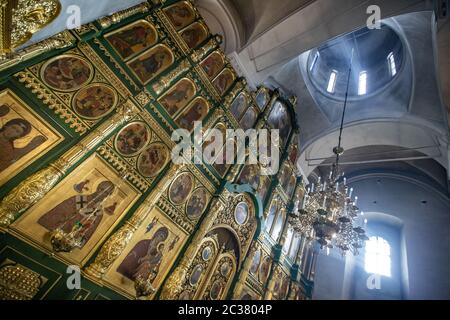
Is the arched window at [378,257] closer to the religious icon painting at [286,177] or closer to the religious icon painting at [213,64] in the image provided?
the religious icon painting at [286,177]

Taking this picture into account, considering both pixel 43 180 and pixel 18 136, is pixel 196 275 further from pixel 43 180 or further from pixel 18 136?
pixel 18 136

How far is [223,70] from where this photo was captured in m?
8.22

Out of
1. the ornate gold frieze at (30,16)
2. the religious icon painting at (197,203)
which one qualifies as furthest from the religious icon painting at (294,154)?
the ornate gold frieze at (30,16)

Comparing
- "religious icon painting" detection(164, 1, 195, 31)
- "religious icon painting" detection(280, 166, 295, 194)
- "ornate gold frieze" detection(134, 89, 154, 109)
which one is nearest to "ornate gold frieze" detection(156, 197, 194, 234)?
"ornate gold frieze" detection(134, 89, 154, 109)

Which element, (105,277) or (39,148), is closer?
(39,148)

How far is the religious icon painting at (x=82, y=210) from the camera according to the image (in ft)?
13.0

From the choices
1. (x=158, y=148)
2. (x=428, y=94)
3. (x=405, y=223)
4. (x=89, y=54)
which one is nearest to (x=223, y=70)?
(x=158, y=148)

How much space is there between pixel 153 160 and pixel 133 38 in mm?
2839

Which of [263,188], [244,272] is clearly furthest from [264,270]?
[263,188]

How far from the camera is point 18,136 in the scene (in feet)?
12.7

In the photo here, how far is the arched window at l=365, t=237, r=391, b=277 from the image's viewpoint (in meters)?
11.6
